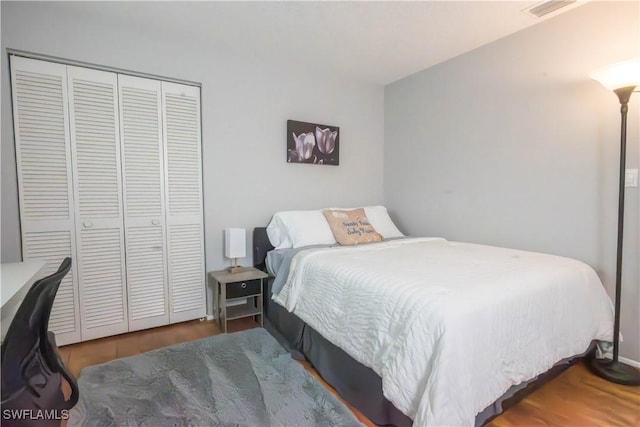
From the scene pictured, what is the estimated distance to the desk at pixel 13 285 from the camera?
127cm

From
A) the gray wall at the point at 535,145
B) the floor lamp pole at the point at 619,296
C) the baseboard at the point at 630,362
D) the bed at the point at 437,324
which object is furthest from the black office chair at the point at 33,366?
the baseboard at the point at 630,362

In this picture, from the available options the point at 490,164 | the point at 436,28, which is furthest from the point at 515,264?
the point at 436,28

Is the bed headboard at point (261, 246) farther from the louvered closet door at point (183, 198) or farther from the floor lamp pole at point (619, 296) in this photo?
the floor lamp pole at point (619, 296)

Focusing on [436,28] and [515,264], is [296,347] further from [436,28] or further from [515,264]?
[436,28]

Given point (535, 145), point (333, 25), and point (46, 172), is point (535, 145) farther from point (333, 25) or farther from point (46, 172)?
point (46, 172)

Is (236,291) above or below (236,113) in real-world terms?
below

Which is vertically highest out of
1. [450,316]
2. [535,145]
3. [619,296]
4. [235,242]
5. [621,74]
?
[621,74]

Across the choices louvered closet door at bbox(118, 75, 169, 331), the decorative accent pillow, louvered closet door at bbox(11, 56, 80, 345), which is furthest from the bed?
louvered closet door at bbox(11, 56, 80, 345)

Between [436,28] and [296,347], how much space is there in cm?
256

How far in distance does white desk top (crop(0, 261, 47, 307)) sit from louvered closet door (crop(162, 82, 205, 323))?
936 mm

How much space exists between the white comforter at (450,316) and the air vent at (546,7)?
5.46 feet

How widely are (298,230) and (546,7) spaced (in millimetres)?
2367

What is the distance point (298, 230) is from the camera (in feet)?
8.97

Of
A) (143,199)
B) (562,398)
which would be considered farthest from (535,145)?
(143,199)
